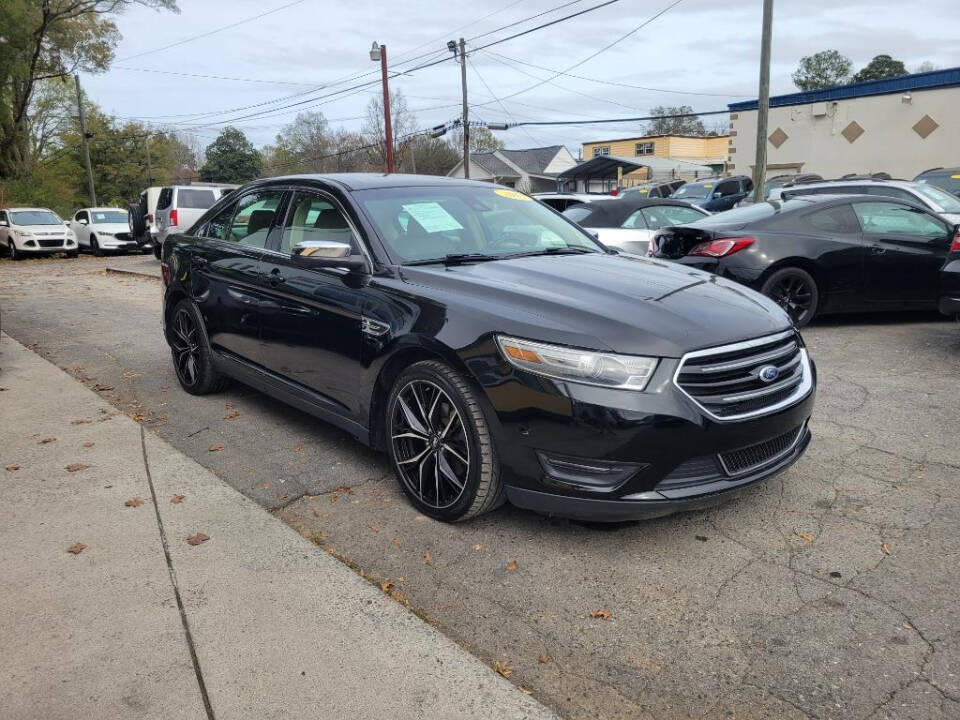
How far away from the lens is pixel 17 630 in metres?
2.72

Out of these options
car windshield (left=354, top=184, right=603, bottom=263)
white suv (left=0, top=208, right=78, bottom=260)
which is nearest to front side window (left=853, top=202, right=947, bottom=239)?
car windshield (left=354, top=184, right=603, bottom=263)

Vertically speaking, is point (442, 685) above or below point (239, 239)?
below

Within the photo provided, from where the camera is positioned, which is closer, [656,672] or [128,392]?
[656,672]

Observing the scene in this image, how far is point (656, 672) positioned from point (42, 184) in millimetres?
44149

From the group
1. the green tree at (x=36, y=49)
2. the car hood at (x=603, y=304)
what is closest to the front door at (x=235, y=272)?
the car hood at (x=603, y=304)

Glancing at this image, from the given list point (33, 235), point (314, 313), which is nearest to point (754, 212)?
point (314, 313)

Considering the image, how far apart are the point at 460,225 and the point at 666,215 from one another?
6.80 metres

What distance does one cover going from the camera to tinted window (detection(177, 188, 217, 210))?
18.0 m

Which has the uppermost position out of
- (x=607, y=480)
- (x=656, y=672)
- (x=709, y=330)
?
(x=709, y=330)

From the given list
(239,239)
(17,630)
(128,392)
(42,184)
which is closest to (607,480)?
(17,630)

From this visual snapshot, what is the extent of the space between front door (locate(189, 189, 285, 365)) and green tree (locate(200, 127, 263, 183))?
2981 inches

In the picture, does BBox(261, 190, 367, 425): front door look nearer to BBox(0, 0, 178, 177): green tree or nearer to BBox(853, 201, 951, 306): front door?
BBox(853, 201, 951, 306): front door

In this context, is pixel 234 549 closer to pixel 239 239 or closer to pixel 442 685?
pixel 442 685

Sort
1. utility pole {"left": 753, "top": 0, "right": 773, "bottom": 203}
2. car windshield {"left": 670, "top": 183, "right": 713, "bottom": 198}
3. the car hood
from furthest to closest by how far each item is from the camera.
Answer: car windshield {"left": 670, "top": 183, "right": 713, "bottom": 198}, utility pole {"left": 753, "top": 0, "right": 773, "bottom": 203}, the car hood
